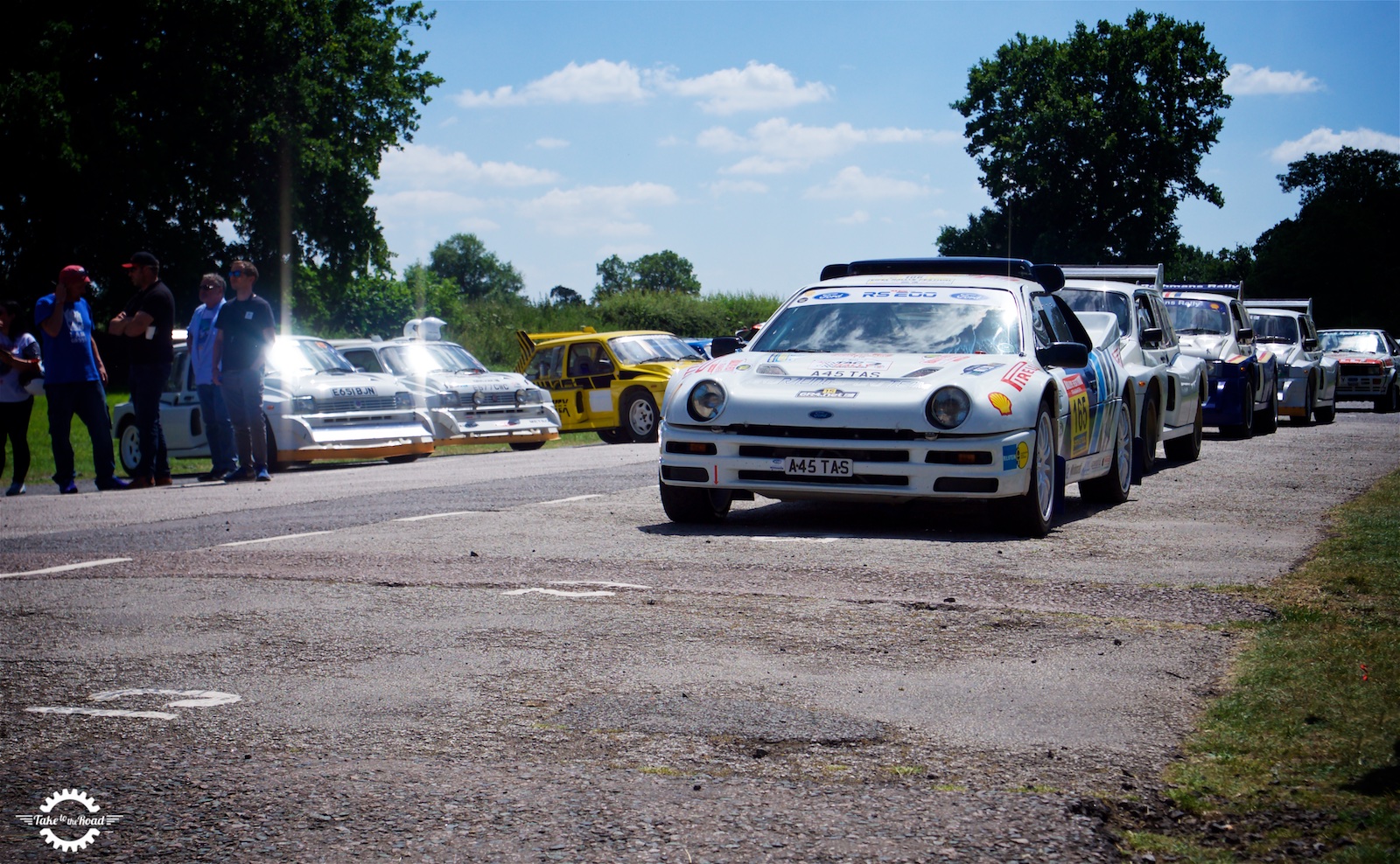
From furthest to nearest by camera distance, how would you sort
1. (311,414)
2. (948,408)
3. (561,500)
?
(311,414) → (561,500) → (948,408)

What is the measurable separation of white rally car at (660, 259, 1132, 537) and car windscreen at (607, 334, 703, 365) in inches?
554

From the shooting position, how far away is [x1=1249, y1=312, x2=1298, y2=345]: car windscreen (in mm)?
24344

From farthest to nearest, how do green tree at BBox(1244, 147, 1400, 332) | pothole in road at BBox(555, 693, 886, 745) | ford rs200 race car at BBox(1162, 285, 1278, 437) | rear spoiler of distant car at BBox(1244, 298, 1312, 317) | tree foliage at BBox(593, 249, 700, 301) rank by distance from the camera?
tree foliage at BBox(593, 249, 700, 301) < green tree at BBox(1244, 147, 1400, 332) < rear spoiler of distant car at BBox(1244, 298, 1312, 317) < ford rs200 race car at BBox(1162, 285, 1278, 437) < pothole in road at BBox(555, 693, 886, 745)

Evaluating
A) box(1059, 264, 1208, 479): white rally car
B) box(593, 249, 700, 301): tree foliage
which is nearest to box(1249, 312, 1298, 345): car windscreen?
box(1059, 264, 1208, 479): white rally car

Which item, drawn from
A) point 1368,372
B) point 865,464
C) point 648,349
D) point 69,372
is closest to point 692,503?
point 865,464

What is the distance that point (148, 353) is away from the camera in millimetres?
14234

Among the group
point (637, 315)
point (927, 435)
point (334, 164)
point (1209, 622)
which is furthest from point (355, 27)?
point (1209, 622)

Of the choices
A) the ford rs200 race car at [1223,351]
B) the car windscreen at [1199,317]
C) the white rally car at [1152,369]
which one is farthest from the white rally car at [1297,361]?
the white rally car at [1152,369]

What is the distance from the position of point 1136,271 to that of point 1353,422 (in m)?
8.98

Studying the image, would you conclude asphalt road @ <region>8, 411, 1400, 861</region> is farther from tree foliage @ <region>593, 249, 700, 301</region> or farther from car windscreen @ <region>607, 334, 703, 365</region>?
tree foliage @ <region>593, 249, 700, 301</region>

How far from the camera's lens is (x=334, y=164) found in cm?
4359

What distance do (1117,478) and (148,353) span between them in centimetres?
914

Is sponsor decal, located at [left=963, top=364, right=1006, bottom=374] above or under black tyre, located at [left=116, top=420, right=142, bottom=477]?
above

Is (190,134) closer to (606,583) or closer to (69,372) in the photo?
(69,372)
